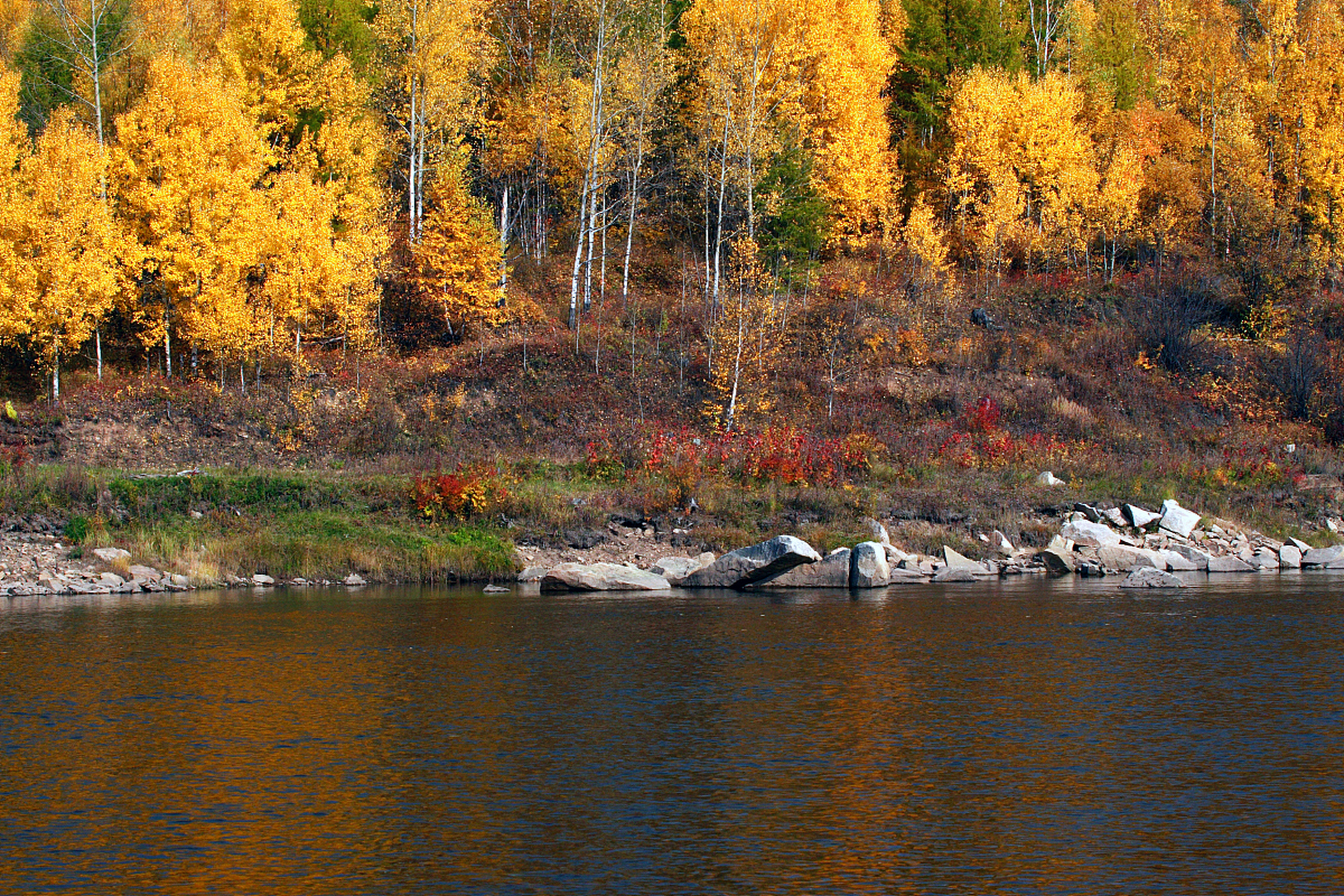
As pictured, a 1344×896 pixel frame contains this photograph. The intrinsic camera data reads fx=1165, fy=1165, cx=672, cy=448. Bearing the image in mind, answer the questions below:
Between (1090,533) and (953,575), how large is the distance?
5331 millimetres

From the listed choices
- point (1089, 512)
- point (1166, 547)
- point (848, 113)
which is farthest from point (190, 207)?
point (1166, 547)

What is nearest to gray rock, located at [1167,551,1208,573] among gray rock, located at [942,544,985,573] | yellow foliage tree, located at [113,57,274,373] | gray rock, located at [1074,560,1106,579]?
gray rock, located at [1074,560,1106,579]

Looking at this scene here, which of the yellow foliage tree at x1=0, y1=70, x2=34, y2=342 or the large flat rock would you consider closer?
the large flat rock

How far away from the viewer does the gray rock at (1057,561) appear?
36.6m

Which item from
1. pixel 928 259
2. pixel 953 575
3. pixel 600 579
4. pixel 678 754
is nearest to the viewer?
pixel 678 754

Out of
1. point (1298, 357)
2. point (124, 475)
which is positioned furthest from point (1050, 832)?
point (1298, 357)

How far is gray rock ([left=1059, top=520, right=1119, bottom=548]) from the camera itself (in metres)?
37.0

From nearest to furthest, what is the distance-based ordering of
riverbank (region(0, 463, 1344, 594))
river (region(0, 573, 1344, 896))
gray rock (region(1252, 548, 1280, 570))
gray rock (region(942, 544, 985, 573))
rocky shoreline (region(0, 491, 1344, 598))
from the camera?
river (region(0, 573, 1344, 896)) < rocky shoreline (region(0, 491, 1344, 598)) < riverbank (region(0, 463, 1344, 594)) < gray rock (region(942, 544, 985, 573)) < gray rock (region(1252, 548, 1280, 570))

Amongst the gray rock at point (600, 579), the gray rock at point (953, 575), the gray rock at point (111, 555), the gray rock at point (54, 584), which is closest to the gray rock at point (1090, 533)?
the gray rock at point (953, 575)

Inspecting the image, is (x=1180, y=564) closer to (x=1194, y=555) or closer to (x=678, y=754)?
(x=1194, y=555)

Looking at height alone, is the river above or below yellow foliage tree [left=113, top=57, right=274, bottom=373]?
below

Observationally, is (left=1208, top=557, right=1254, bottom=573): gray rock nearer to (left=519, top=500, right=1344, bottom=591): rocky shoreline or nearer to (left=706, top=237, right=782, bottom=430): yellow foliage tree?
(left=519, top=500, right=1344, bottom=591): rocky shoreline

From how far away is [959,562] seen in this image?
117ft

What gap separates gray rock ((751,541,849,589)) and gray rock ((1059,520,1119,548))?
827 cm
